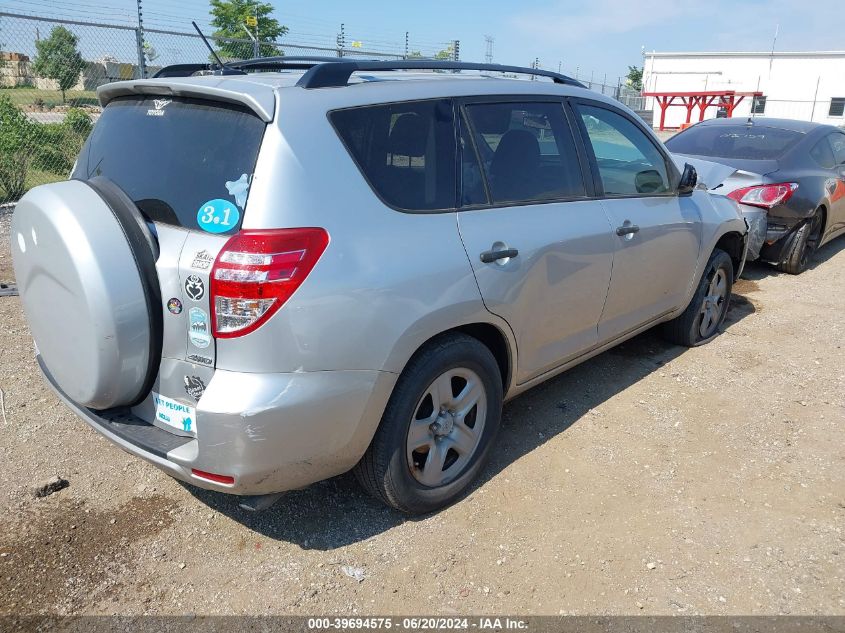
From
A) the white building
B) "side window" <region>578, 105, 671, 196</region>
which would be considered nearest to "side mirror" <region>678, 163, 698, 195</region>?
"side window" <region>578, 105, 671, 196</region>

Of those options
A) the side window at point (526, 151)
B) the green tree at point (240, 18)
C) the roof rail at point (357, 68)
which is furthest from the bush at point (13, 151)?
the green tree at point (240, 18)

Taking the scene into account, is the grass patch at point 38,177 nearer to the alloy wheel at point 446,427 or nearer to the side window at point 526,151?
the side window at point 526,151

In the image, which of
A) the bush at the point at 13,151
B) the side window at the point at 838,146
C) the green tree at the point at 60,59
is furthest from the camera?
the green tree at the point at 60,59

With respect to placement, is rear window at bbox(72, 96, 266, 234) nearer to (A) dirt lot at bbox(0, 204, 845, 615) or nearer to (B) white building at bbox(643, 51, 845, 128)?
(A) dirt lot at bbox(0, 204, 845, 615)

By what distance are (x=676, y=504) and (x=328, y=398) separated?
181cm

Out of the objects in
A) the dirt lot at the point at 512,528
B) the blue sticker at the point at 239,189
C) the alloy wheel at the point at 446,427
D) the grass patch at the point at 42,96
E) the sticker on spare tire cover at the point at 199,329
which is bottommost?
the dirt lot at the point at 512,528

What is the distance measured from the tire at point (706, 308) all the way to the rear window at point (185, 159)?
11.7 feet

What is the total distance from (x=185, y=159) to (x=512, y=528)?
80.7 inches

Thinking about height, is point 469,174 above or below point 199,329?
above

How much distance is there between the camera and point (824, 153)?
7605 mm

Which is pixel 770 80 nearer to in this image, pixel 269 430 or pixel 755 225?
pixel 755 225

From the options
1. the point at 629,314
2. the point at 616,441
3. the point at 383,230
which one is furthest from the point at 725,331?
the point at 383,230

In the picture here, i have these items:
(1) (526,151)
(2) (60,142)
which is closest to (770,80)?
(2) (60,142)

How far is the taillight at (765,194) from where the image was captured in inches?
268
